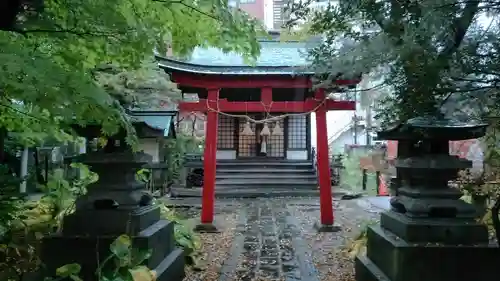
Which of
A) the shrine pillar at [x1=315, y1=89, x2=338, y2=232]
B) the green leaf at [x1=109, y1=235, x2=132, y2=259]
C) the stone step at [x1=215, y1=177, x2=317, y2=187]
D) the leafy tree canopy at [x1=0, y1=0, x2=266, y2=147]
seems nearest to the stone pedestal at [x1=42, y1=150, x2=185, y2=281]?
the green leaf at [x1=109, y1=235, x2=132, y2=259]

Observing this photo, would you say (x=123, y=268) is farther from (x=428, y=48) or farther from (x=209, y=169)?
(x=209, y=169)

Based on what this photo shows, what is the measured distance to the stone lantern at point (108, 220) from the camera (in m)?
3.99

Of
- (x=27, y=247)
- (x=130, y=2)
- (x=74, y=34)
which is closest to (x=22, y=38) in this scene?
(x=74, y=34)

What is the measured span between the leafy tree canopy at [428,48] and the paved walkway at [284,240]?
9.18ft

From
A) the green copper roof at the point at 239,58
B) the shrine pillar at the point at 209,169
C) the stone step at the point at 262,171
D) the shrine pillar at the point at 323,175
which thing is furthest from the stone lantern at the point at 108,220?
the stone step at the point at 262,171

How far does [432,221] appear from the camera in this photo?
3771 millimetres

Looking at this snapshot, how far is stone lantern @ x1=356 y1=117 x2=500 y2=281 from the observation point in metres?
3.63

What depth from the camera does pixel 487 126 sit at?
3.56 metres

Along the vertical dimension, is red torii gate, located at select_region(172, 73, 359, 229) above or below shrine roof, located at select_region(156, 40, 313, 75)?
below

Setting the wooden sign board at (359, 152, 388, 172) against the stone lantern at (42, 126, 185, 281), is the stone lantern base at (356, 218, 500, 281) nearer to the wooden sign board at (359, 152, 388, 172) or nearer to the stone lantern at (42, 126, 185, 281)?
the stone lantern at (42, 126, 185, 281)

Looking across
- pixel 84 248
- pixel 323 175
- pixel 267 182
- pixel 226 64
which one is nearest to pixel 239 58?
pixel 226 64

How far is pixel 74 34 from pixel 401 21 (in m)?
2.37

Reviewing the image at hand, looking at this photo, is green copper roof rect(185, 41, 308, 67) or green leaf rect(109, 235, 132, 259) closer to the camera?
green leaf rect(109, 235, 132, 259)

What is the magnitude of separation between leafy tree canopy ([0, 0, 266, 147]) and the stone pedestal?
3.38 feet
